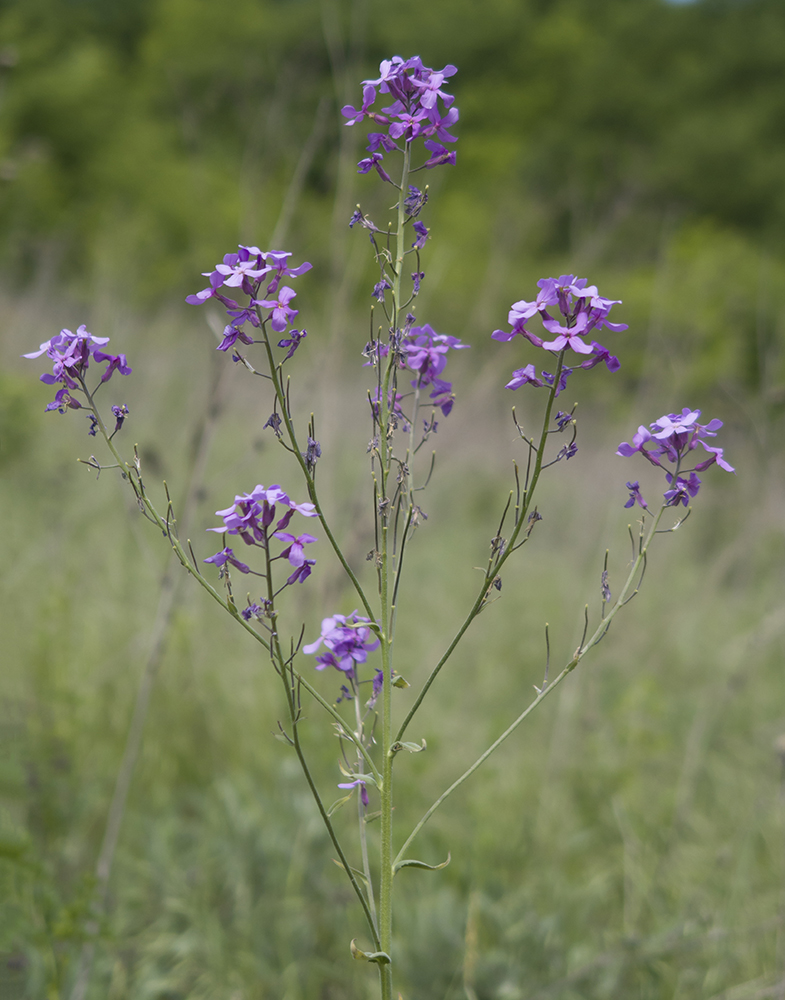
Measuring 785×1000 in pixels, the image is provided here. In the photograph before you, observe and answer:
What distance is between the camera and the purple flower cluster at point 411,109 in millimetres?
1139

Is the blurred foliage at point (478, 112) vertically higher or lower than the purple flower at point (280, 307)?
higher

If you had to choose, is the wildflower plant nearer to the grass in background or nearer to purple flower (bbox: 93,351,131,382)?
purple flower (bbox: 93,351,131,382)

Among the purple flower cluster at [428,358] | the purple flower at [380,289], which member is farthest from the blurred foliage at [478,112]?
the purple flower at [380,289]

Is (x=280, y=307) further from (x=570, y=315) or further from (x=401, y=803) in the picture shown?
(x=401, y=803)

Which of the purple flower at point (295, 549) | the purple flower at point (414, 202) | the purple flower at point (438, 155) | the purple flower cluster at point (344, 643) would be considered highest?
the purple flower at point (438, 155)

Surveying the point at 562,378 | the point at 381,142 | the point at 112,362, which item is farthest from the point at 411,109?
the point at 112,362

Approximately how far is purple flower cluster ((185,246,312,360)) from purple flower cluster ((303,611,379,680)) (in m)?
0.41

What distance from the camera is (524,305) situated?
108 cm

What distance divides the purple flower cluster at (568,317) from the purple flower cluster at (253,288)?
0.27 m

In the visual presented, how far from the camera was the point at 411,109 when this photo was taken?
46.6 inches

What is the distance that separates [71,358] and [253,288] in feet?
0.89

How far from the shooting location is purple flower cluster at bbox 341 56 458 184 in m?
1.14

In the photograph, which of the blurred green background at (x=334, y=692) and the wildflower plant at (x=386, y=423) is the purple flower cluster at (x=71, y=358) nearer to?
the wildflower plant at (x=386, y=423)

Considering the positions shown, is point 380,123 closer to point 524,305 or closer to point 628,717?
point 524,305
